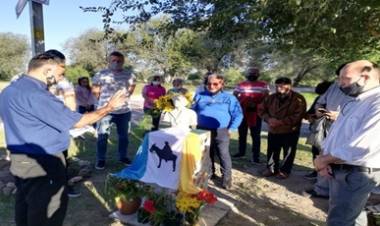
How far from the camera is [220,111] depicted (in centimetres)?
543

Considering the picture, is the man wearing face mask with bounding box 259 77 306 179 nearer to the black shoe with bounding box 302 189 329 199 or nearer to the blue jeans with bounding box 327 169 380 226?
the black shoe with bounding box 302 189 329 199

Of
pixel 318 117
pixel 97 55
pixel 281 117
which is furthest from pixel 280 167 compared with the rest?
pixel 97 55

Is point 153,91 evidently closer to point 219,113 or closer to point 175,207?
point 219,113

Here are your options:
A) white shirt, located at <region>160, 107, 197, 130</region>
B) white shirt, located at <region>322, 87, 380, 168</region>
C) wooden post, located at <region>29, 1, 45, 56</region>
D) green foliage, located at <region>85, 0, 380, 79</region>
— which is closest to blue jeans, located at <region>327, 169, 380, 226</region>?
white shirt, located at <region>322, 87, 380, 168</region>

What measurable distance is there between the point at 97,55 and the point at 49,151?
45.2 m

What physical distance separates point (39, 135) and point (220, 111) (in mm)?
2984

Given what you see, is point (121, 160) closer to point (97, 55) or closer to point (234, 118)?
point (234, 118)

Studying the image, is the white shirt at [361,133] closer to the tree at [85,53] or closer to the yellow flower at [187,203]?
the yellow flower at [187,203]

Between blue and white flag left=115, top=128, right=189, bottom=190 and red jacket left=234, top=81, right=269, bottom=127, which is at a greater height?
red jacket left=234, top=81, right=269, bottom=127

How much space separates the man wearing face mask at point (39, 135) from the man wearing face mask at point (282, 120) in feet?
11.0

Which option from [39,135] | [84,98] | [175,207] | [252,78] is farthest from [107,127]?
[84,98]

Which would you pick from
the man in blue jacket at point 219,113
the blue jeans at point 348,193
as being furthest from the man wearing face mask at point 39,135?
the man in blue jacket at point 219,113

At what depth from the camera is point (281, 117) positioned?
5.86 m

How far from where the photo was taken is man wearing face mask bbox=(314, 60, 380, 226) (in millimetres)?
2584
